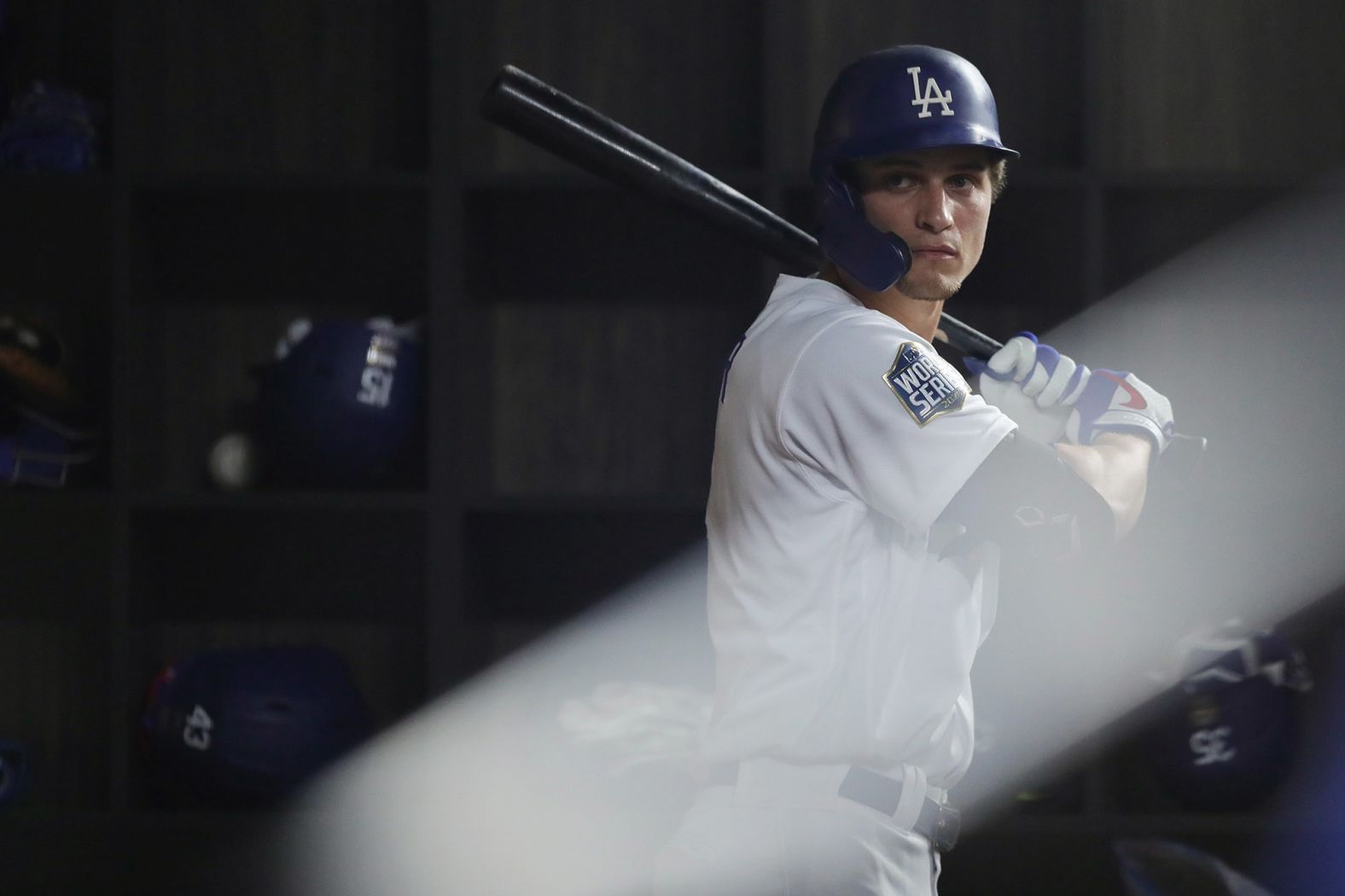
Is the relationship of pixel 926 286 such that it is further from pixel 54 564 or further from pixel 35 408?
pixel 54 564

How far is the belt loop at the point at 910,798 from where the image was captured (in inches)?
46.6

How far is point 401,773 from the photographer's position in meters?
2.20

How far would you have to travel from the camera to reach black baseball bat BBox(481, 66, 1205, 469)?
137 cm

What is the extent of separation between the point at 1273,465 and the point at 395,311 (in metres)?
1.70

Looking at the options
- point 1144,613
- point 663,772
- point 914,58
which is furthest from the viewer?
point 1144,613

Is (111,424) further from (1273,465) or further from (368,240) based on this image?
(1273,465)

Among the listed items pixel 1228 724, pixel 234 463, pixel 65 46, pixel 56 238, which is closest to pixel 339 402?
pixel 234 463

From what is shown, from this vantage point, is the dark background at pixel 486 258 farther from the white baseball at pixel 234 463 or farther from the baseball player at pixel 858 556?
the baseball player at pixel 858 556

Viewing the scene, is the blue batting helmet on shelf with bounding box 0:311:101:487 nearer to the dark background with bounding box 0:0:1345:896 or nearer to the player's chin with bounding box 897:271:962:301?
the dark background with bounding box 0:0:1345:896

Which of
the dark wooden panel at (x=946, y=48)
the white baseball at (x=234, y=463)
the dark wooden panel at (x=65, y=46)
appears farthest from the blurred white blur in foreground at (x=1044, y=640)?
the dark wooden panel at (x=65, y=46)

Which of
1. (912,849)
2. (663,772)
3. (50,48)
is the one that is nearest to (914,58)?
(912,849)

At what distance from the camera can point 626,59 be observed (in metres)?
2.50

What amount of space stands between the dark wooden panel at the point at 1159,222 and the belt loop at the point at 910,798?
1401 mm

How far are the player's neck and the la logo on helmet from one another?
176 mm
